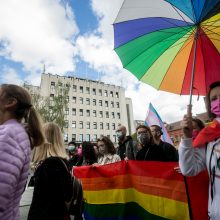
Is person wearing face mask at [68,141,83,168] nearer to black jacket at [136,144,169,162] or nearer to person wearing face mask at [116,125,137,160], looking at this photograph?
person wearing face mask at [116,125,137,160]

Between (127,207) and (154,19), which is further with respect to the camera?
(127,207)

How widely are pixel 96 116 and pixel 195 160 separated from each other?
2167 inches

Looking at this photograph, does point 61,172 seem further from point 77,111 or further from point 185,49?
point 77,111

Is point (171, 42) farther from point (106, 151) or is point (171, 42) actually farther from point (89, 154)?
point (89, 154)

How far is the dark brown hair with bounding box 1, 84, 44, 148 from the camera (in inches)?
82.8

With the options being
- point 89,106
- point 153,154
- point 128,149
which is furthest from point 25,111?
point 89,106

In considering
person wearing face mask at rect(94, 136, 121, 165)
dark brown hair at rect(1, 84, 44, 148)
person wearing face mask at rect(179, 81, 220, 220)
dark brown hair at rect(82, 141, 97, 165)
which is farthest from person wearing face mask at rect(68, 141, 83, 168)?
person wearing face mask at rect(179, 81, 220, 220)

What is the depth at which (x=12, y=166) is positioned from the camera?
1.72m

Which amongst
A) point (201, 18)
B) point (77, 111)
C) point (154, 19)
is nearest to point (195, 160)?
point (201, 18)

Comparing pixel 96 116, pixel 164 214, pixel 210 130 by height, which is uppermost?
pixel 96 116

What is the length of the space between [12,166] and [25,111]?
568 millimetres

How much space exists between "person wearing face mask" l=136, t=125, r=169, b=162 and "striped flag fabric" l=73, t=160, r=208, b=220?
38 cm

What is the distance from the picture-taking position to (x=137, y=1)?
362 centimetres

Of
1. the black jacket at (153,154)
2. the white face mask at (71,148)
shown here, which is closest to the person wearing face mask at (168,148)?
the black jacket at (153,154)
